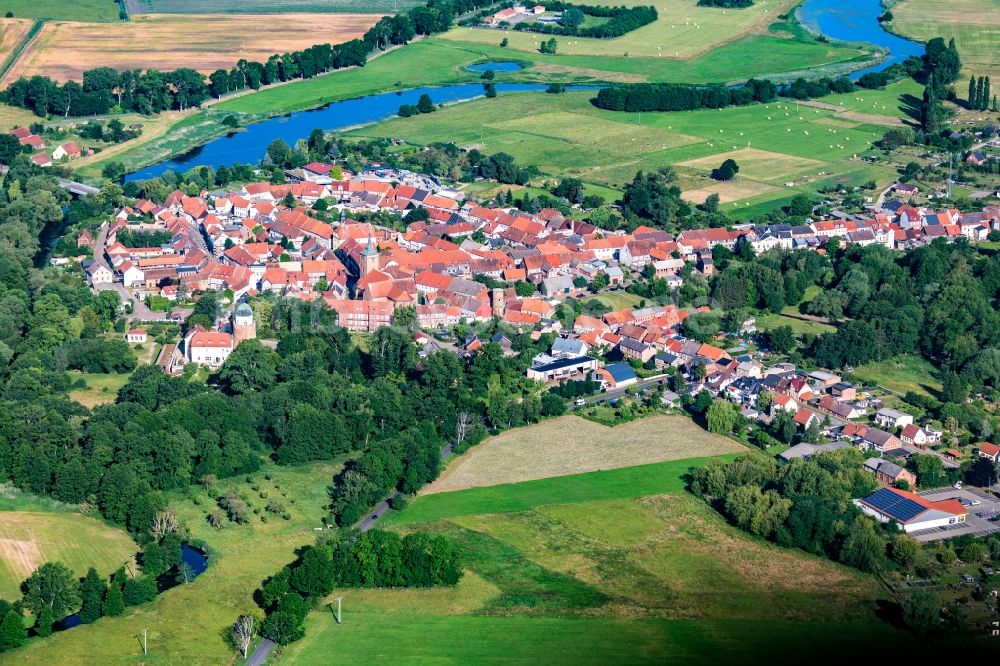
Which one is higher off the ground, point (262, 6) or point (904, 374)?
point (262, 6)

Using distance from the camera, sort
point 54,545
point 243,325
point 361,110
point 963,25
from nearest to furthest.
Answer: point 54,545, point 243,325, point 361,110, point 963,25

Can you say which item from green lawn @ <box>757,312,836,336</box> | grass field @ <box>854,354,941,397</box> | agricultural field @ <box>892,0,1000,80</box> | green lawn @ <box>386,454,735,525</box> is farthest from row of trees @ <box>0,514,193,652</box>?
agricultural field @ <box>892,0,1000,80</box>

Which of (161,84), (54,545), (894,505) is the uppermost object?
(161,84)

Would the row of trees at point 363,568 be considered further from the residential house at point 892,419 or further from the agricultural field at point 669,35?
the agricultural field at point 669,35

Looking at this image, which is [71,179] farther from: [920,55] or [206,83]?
[920,55]

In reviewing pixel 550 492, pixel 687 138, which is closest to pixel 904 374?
pixel 550 492

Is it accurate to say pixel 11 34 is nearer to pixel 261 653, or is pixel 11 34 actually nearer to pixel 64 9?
pixel 64 9

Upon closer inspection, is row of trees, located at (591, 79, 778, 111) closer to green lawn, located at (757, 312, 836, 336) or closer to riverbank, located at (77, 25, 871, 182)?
riverbank, located at (77, 25, 871, 182)
